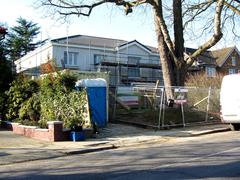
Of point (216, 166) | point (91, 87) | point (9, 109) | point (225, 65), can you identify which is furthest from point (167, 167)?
point (225, 65)

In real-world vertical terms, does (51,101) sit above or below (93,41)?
below

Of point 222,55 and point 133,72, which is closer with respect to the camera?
point 133,72

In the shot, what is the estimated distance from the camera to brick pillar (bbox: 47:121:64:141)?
1772 centimetres

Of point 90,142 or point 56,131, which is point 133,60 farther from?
point 90,142

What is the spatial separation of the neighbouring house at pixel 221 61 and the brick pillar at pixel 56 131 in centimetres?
5378

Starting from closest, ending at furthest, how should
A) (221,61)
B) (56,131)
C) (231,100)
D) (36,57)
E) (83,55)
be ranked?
(56,131) → (231,100) → (83,55) → (36,57) → (221,61)

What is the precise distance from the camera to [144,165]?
11641 millimetres

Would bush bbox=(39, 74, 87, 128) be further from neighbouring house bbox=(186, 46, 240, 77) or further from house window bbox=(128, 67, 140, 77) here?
neighbouring house bbox=(186, 46, 240, 77)

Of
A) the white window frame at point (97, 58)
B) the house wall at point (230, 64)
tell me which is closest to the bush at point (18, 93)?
the white window frame at point (97, 58)

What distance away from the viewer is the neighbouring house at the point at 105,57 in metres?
52.8

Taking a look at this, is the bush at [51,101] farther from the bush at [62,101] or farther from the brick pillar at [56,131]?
the brick pillar at [56,131]

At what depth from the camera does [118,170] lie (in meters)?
11.0

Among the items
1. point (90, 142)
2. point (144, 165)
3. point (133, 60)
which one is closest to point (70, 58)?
point (133, 60)

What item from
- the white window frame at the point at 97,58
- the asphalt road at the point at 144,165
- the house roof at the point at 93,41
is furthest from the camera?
the white window frame at the point at 97,58
